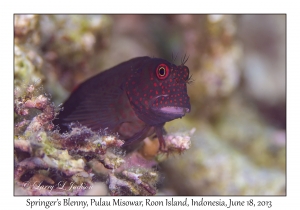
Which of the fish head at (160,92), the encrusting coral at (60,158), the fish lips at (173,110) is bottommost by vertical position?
the encrusting coral at (60,158)

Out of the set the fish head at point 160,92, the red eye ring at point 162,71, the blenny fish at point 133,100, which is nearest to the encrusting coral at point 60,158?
the blenny fish at point 133,100

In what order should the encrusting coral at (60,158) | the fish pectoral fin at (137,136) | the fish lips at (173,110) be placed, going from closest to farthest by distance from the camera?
the encrusting coral at (60,158), the fish lips at (173,110), the fish pectoral fin at (137,136)

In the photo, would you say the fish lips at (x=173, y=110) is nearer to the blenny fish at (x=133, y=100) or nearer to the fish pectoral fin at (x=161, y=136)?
the blenny fish at (x=133, y=100)

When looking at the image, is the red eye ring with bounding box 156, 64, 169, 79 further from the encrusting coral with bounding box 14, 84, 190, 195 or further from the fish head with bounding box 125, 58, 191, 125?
the encrusting coral with bounding box 14, 84, 190, 195

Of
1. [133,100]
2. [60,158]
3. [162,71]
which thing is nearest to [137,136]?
[133,100]

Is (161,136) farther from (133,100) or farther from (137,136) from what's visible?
(133,100)
